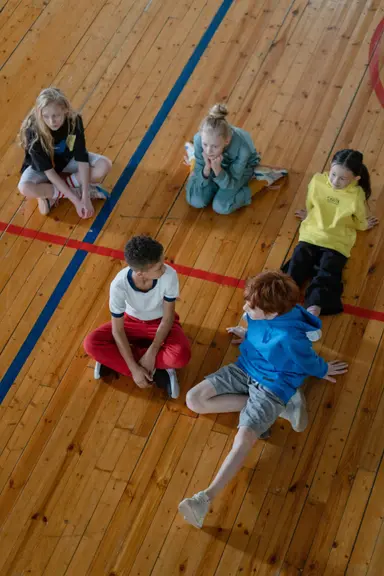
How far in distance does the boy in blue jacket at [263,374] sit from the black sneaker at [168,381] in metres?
0.14

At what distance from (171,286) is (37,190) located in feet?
4.13

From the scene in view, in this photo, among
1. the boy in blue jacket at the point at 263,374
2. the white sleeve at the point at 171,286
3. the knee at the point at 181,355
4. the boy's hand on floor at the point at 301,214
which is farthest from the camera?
the boy's hand on floor at the point at 301,214

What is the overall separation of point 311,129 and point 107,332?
6.41 feet

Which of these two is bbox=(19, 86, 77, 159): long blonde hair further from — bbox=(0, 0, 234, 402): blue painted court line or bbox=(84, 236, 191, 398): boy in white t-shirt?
bbox=(84, 236, 191, 398): boy in white t-shirt

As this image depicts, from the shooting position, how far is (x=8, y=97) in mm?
5137

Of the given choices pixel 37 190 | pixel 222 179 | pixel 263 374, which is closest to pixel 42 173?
pixel 37 190

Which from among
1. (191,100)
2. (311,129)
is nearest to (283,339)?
(311,129)

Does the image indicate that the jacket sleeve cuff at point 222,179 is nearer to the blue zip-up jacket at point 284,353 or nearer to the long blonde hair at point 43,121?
the long blonde hair at point 43,121

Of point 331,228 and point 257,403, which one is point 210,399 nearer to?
point 257,403

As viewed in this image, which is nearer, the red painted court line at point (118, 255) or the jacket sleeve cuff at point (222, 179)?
the red painted court line at point (118, 255)

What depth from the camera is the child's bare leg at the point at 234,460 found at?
3.41 m

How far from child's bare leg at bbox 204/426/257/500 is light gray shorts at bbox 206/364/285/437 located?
0.12 feet

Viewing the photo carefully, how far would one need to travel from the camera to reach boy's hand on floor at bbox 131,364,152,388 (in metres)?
3.75

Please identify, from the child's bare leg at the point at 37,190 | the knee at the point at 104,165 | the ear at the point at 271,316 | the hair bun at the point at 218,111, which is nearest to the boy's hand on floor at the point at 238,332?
the ear at the point at 271,316
